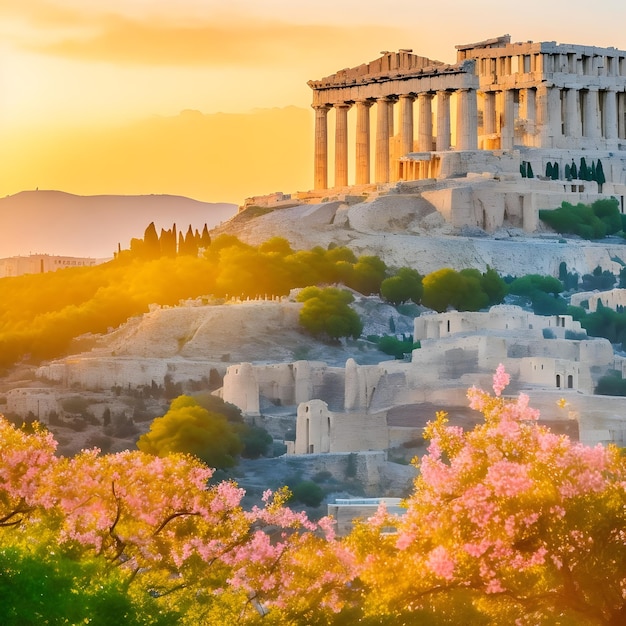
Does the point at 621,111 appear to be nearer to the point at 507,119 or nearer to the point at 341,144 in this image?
the point at 507,119

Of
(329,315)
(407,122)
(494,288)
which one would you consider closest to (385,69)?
(407,122)

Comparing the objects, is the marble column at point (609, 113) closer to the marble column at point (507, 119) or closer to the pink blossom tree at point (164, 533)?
the marble column at point (507, 119)

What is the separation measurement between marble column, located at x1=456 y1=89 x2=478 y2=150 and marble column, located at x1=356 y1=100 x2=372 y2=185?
5500 millimetres

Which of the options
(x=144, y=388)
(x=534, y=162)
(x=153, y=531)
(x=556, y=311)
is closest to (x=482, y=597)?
(x=153, y=531)

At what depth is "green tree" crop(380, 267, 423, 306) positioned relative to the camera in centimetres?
10325

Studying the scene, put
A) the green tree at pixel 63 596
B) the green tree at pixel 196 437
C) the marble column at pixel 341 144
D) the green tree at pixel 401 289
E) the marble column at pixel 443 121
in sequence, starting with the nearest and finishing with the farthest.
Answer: the green tree at pixel 63 596 → the green tree at pixel 196 437 → the green tree at pixel 401 289 → the marble column at pixel 443 121 → the marble column at pixel 341 144

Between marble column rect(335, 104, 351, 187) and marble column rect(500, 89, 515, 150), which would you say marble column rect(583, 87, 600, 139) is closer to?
marble column rect(500, 89, 515, 150)

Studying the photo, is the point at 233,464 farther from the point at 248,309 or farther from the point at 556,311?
the point at 556,311

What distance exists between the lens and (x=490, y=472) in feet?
125

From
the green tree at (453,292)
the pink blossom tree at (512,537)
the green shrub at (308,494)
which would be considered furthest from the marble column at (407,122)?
the pink blossom tree at (512,537)

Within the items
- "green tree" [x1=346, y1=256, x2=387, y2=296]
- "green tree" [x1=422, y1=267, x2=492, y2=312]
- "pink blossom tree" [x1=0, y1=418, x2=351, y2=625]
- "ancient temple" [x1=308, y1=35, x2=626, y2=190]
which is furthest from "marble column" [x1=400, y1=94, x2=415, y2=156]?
"pink blossom tree" [x1=0, y1=418, x2=351, y2=625]

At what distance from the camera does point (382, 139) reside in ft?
396

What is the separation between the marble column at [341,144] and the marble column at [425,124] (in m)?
4.04

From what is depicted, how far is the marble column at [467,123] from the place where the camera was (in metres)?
118
